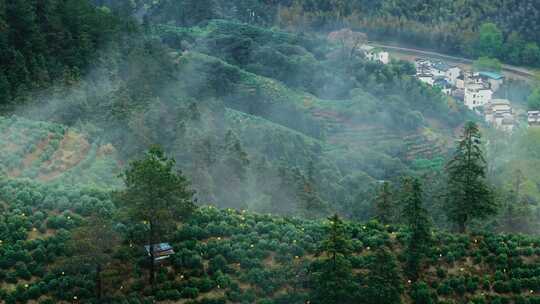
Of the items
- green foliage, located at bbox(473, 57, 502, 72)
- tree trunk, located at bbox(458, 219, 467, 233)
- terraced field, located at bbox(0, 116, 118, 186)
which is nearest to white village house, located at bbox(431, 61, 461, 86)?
green foliage, located at bbox(473, 57, 502, 72)

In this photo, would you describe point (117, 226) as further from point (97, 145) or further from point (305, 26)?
point (305, 26)

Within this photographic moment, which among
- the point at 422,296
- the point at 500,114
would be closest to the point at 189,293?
the point at 422,296

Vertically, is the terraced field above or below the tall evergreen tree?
A: below

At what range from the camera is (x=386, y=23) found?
3435 inches

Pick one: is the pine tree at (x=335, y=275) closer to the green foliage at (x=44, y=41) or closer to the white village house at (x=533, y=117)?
the green foliage at (x=44, y=41)

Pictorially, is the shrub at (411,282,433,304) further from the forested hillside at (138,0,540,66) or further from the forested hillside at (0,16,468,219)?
the forested hillside at (138,0,540,66)

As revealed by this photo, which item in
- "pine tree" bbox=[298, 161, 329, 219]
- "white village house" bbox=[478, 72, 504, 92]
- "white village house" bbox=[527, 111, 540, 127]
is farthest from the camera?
"white village house" bbox=[478, 72, 504, 92]

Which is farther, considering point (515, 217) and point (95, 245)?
point (515, 217)

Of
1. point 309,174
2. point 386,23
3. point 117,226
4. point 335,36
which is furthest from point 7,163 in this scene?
point 386,23

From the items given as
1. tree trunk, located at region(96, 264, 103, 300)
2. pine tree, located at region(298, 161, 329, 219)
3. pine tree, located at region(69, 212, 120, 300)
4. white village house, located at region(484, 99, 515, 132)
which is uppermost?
pine tree, located at region(69, 212, 120, 300)

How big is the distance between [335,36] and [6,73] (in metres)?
39.7

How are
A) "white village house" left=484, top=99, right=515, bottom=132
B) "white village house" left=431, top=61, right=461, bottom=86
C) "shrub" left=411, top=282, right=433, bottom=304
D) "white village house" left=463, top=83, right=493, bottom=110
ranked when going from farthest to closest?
1. "white village house" left=431, top=61, right=461, bottom=86
2. "white village house" left=463, top=83, right=493, bottom=110
3. "white village house" left=484, top=99, right=515, bottom=132
4. "shrub" left=411, top=282, right=433, bottom=304

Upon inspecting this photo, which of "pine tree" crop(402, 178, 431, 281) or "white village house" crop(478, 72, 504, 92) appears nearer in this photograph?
"pine tree" crop(402, 178, 431, 281)

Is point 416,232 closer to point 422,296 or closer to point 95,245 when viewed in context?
point 422,296
